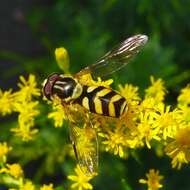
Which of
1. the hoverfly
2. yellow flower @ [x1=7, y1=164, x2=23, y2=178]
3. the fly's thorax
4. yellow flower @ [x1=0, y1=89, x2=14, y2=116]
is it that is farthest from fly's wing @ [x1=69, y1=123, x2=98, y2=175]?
yellow flower @ [x1=0, y1=89, x2=14, y2=116]

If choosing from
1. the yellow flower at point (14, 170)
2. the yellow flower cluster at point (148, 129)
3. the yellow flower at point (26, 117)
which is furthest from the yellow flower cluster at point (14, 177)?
the yellow flower cluster at point (148, 129)

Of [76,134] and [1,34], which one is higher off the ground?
[1,34]

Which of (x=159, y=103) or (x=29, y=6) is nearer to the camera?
(x=159, y=103)

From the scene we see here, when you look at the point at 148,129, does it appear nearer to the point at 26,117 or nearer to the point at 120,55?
the point at 120,55

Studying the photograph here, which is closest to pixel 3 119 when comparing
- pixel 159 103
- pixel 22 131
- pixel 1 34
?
pixel 1 34

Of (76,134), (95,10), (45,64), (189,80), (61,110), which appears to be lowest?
(76,134)

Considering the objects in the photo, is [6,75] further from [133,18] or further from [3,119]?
[133,18]
